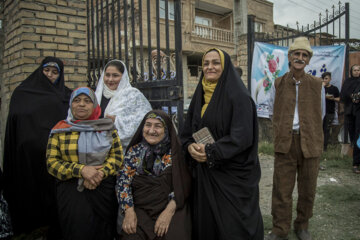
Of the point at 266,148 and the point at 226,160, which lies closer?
the point at 226,160

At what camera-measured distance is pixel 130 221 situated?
2002 mm

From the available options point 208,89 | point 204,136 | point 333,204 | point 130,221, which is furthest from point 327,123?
point 130,221

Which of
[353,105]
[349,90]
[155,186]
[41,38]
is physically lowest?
[155,186]

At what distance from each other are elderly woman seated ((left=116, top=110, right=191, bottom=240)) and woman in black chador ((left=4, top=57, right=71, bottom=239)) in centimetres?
108

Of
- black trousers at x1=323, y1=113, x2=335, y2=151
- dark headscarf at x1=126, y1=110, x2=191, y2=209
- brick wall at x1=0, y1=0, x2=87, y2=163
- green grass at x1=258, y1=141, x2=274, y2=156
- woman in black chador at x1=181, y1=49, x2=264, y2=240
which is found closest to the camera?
woman in black chador at x1=181, y1=49, x2=264, y2=240

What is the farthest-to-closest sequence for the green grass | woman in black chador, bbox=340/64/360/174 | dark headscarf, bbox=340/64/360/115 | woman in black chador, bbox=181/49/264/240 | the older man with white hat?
the green grass
dark headscarf, bbox=340/64/360/115
woman in black chador, bbox=340/64/360/174
the older man with white hat
woman in black chador, bbox=181/49/264/240

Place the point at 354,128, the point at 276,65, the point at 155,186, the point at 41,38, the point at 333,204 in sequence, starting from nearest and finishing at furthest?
the point at 155,186 < the point at 41,38 < the point at 333,204 < the point at 354,128 < the point at 276,65

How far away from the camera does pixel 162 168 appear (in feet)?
7.02

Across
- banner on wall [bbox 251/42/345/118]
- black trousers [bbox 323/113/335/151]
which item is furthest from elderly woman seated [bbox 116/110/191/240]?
black trousers [bbox 323/113/335/151]

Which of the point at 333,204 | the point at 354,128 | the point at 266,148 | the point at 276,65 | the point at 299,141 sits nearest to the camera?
the point at 299,141

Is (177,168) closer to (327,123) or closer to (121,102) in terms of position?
(121,102)

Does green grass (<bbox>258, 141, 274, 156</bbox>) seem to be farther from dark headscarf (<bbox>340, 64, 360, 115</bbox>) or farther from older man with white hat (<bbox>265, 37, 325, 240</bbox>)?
older man with white hat (<bbox>265, 37, 325, 240</bbox>)

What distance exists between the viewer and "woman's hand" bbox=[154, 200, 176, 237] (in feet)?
6.48

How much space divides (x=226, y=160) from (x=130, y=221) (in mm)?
856
